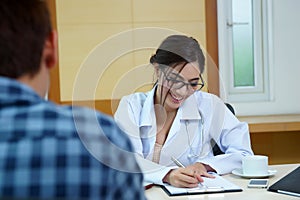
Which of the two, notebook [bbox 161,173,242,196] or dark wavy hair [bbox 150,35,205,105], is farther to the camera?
→ dark wavy hair [bbox 150,35,205,105]

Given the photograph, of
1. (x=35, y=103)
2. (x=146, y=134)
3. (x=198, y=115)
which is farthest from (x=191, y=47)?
(x=35, y=103)

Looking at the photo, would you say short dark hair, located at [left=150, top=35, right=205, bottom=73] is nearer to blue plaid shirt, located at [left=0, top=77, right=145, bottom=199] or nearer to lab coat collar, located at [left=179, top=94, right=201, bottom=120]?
lab coat collar, located at [left=179, top=94, right=201, bottom=120]

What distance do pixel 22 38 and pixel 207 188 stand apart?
3.76 ft

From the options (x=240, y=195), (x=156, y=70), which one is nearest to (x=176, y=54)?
(x=156, y=70)

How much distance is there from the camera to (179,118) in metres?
2.20

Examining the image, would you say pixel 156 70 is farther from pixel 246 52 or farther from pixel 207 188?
pixel 246 52

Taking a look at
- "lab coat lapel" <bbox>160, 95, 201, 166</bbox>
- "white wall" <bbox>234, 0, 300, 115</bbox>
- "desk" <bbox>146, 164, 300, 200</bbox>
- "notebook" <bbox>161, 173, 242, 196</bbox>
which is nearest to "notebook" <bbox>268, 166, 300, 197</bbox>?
"desk" <bbox>146, 164, 300, 200</bbox>

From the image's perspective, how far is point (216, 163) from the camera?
1986 millimetres

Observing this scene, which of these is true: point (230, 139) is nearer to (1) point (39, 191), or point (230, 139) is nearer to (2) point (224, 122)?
(2) point (224, 122)

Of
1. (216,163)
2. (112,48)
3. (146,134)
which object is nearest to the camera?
(216,163)

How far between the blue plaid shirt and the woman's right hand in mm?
1028

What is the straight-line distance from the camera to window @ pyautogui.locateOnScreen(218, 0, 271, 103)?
324 cm

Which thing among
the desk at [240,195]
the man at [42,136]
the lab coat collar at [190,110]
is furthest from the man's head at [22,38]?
the lab coat collar at [190,110]

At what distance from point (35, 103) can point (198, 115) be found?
1.59 metres
